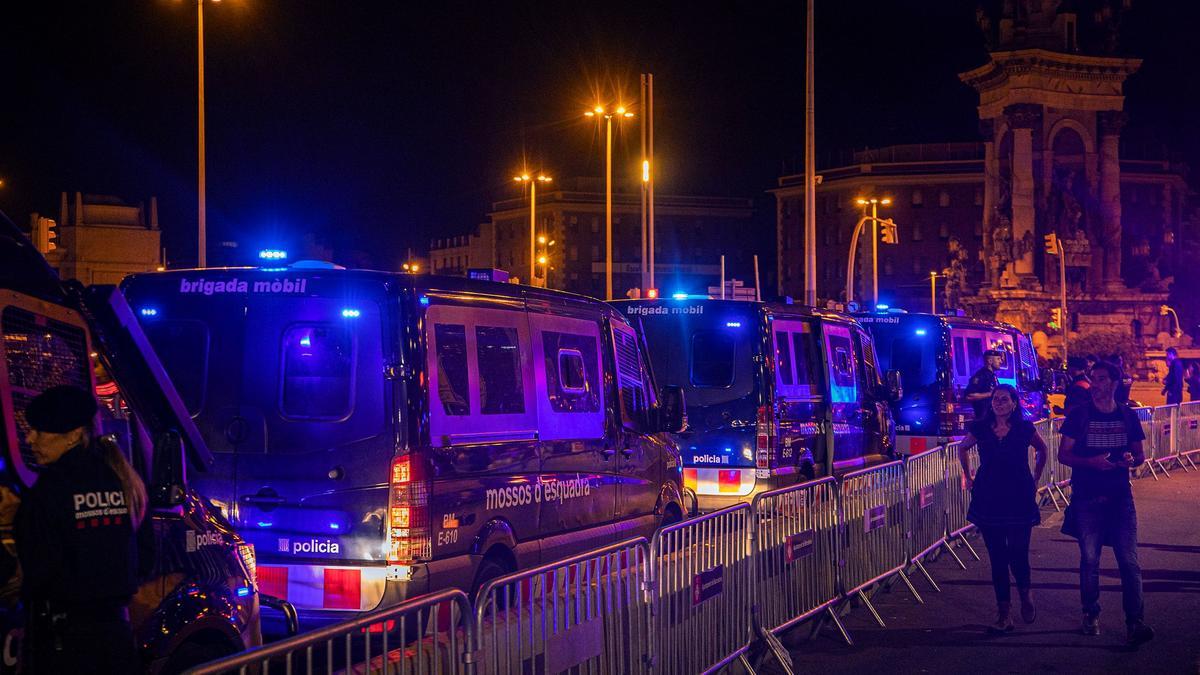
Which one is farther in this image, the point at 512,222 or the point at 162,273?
the point at 512,222

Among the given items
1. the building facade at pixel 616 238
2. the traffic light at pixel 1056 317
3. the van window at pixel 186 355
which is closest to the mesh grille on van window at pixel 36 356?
the van window at pixel 186 355

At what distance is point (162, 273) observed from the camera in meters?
8.75

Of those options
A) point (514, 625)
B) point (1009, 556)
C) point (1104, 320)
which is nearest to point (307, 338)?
point (514, 625)

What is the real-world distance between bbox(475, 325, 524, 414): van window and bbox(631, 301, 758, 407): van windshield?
6.17m

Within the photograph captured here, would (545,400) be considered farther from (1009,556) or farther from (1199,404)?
(1199,404)

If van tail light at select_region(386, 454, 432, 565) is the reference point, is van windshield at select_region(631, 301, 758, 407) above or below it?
above

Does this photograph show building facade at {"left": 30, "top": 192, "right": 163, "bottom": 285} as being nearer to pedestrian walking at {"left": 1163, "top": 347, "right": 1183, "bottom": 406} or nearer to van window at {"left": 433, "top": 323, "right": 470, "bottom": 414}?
pedestrian walking at {"left": 1163, "top": 347, "right": 1183, "bottom": 406}

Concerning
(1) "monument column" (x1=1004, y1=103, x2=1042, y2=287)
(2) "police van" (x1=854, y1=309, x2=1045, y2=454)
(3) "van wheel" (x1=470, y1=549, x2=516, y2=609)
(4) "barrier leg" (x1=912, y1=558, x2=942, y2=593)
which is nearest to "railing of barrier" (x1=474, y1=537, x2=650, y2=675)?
(3) "van wheel" (x1=470, y1=549, x2=516, y2=609)

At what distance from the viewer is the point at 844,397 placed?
698 inches

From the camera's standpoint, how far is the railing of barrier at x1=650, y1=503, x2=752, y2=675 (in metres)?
7.57

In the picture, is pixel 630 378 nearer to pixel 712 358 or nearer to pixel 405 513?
pixel 405 513

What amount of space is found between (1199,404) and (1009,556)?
18.3 m

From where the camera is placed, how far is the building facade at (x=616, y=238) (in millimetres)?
123188

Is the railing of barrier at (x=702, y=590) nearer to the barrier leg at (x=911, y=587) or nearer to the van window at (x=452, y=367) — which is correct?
the van window at (x=452, y=367)
